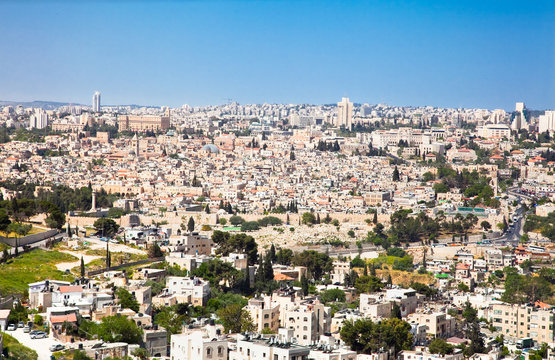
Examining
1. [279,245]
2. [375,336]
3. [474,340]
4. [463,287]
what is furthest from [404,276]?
[375,336]

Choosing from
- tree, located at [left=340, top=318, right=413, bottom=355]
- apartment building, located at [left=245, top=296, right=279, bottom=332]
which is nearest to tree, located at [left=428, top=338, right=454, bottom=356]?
tree, located at [left=340, top=318, right=413, bottom=355]

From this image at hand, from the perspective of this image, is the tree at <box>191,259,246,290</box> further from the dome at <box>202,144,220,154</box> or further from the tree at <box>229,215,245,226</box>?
the dome at <box>202,144,220,154</box>

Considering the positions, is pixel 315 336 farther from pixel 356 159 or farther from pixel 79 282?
pixel 356 159

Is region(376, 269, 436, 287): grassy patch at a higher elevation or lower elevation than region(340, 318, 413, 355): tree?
lower

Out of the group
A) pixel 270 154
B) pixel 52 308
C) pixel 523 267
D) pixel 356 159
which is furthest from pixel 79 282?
pixel 270 154

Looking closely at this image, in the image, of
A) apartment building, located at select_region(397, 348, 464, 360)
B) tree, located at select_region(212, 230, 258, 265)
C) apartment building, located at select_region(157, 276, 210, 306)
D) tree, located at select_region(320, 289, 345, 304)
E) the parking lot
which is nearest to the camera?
the parking lot

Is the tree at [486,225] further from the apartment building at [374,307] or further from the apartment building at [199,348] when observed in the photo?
the apartment building at [199,348]
